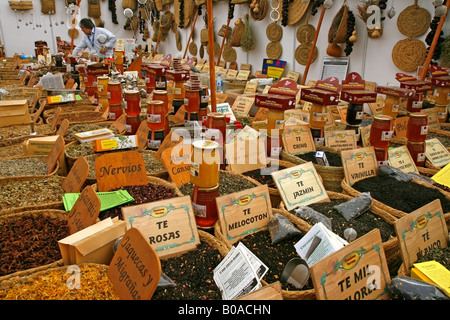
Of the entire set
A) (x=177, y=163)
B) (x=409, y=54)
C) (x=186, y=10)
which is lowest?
(x=177, y=163)

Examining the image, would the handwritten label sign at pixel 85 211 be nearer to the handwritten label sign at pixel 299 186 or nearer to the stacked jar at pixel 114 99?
the handwritten label sign at pixel 299 186

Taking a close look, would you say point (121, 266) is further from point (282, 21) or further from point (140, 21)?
point (140, 21)

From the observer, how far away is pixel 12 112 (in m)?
3.02

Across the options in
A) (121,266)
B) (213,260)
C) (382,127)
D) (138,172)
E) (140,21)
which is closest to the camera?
(121,266)

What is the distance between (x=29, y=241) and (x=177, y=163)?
31.1 inches

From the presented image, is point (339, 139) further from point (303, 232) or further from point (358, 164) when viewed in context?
point (303, 232)

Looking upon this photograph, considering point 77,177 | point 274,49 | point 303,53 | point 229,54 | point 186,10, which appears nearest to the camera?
point 77,177

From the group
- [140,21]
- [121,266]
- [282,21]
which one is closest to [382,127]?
[121,266]

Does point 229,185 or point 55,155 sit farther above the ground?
point 55,155

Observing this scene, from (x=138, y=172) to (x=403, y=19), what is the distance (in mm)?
3155

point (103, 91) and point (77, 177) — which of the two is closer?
point (77, 177)

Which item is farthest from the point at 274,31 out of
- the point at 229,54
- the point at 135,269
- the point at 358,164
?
the point at 135,269

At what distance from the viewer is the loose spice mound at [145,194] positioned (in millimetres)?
1528

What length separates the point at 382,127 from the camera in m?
1.95
